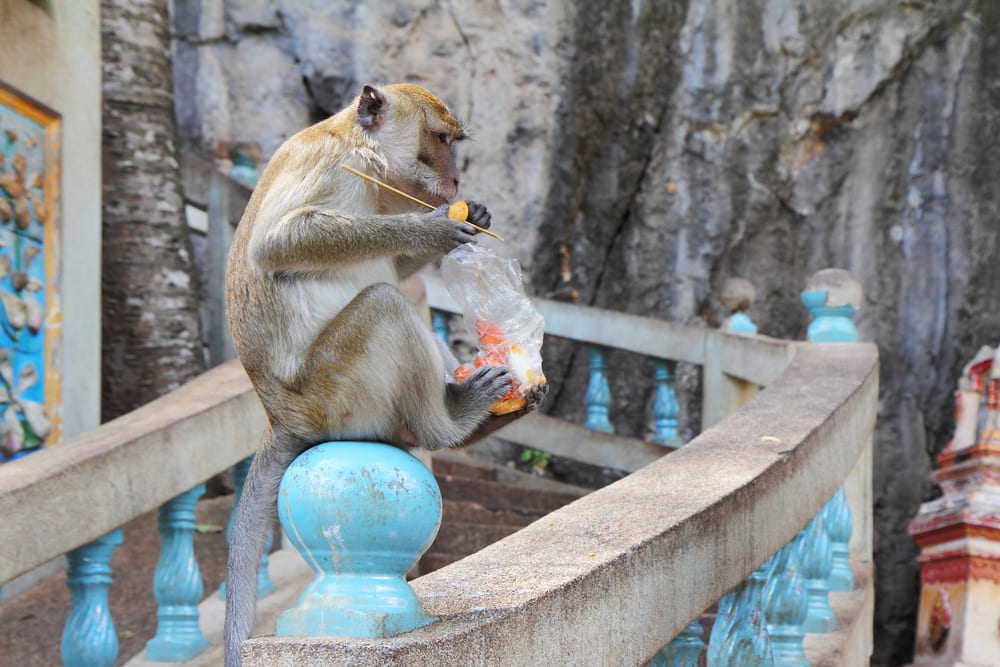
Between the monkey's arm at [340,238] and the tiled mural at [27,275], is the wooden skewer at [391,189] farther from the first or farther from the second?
the tiled mural at [27,275]

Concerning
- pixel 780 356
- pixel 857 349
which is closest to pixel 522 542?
pixel 857 349

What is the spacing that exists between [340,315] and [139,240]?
4.32 m

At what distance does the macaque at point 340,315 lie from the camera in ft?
7.16

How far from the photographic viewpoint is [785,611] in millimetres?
2990

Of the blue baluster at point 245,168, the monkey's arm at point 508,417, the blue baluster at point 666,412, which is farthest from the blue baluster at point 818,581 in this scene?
the blue baluster at point 245,168

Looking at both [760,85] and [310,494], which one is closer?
[310,494]

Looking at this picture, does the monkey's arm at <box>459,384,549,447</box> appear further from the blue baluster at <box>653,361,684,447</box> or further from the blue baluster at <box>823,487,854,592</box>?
the blue baluster at <box>653,361,684,447</box>

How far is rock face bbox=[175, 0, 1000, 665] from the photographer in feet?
29.7

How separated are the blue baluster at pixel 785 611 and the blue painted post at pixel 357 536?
5.39 feet

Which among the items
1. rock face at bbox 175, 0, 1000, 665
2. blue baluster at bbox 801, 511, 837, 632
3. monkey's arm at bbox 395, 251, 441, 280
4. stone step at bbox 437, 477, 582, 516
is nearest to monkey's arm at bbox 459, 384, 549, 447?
monkey's arm at bbox 395, 251, 441, 280

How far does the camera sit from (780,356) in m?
5.32

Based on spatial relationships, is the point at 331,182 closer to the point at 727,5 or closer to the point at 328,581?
the point at 328,581

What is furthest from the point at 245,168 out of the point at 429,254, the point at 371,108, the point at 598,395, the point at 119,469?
the point at 429,254

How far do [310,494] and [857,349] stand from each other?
3547mm
